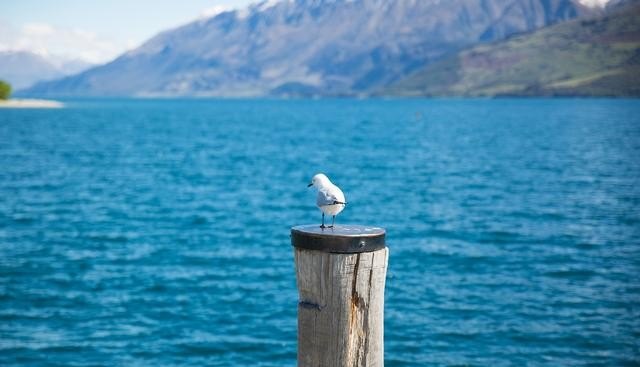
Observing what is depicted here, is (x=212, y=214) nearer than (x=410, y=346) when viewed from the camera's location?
No

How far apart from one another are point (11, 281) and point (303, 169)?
48615 mm

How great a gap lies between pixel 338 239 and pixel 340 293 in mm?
509

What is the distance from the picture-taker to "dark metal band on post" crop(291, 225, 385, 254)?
625 centimetres

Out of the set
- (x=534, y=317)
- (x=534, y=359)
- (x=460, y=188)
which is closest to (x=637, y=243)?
(x=534, y=317)

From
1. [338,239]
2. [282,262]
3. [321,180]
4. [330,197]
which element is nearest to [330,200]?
[330,197]

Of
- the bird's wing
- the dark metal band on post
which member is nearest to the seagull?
the bird's wing

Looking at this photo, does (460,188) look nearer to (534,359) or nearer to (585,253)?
(585,253)

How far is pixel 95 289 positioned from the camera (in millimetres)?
27422

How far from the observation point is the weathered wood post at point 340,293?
6.31m

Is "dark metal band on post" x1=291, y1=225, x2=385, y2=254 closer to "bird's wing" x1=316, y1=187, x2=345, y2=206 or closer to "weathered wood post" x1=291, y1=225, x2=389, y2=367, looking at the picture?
"weathered wood post" x1=291, y1=225, x2=389, y2=367

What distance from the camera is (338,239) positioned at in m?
6.23

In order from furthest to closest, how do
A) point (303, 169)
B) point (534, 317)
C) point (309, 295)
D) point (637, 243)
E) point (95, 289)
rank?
point (303, 169)
point (637, 243)
point (95, 289)
point (534, 317)
point (309, 295)

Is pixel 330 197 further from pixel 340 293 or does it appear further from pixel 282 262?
pixel 282 262

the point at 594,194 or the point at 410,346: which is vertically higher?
the point at 594,194
